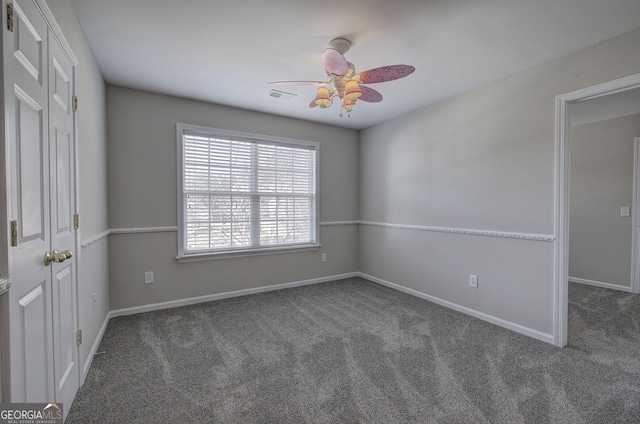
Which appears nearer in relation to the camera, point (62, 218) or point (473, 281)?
point (62, 218)

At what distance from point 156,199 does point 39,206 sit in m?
2.02

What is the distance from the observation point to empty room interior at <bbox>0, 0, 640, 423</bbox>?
160 centimetres

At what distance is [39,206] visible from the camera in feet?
4.19

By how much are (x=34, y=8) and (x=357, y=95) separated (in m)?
1.73

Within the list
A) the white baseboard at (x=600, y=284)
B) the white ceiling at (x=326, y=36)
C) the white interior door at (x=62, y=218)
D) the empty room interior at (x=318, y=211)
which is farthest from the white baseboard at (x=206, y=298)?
the white baseboard at (x=600, y=284)

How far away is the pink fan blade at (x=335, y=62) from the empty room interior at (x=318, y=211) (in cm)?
1

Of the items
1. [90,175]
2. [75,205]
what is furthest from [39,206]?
[90,175]

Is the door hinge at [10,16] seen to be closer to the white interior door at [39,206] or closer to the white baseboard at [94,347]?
the white interior door at [39,206]

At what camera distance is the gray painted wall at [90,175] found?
1882 millimetres

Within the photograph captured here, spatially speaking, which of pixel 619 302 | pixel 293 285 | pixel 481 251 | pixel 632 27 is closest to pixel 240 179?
pixel 293 285

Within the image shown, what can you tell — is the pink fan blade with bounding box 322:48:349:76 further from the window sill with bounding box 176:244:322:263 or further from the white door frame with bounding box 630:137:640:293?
→ the white door frame with bounding box 630:137:640:293

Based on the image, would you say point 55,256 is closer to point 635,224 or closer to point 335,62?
point 335,62

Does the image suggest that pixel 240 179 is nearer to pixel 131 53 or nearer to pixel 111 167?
pixel 111 167

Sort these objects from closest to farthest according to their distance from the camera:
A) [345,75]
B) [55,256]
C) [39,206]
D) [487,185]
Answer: [39,206] < [55,256] < [345,75] < [487,185]
